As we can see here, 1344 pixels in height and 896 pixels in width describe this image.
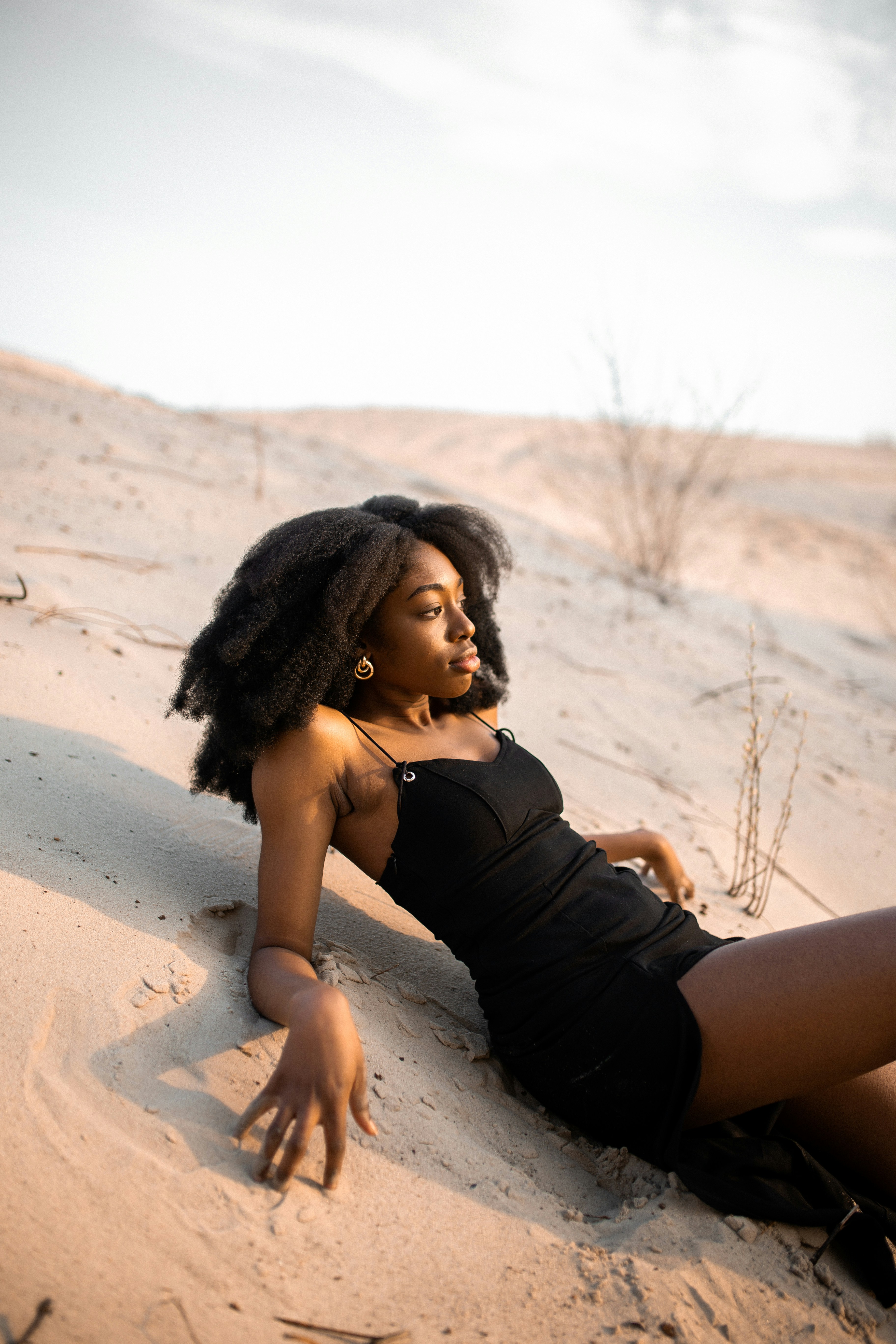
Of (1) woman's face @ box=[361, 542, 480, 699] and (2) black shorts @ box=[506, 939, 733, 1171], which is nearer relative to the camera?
(2) black shorts @ box=[506, 939, 733, 1171]

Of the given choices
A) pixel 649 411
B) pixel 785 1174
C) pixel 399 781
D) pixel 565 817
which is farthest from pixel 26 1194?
pixel 649 411

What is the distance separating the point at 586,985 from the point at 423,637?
848 mm

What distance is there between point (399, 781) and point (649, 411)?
634 cm

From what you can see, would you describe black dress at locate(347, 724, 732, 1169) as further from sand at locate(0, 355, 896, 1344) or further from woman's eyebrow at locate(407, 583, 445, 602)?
woman's eyebrow at locate(407, 583, 445, 602)

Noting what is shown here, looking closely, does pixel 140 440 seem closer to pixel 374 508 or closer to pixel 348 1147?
pixel 374 508

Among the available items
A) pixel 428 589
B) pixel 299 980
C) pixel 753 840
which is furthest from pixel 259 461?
pixel 299 980

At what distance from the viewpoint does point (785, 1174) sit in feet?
5.73

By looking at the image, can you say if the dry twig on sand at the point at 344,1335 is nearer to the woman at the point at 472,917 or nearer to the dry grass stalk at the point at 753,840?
the woman at the point at 472,917

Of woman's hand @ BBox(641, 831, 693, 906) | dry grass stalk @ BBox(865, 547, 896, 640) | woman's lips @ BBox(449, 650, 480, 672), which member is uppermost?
dry grass stalk @ BBox(865, 547, 896, 640)

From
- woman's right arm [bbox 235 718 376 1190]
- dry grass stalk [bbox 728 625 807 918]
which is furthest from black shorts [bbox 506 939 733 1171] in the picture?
dry grass stalk [bbox 728 625 807 918]

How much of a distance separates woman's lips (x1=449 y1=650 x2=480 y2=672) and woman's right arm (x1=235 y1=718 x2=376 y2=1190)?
359 mm

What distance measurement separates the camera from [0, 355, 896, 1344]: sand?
1.35 metres

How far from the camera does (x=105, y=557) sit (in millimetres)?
4434

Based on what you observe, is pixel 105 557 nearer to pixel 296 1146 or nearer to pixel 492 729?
pixel 492 729
